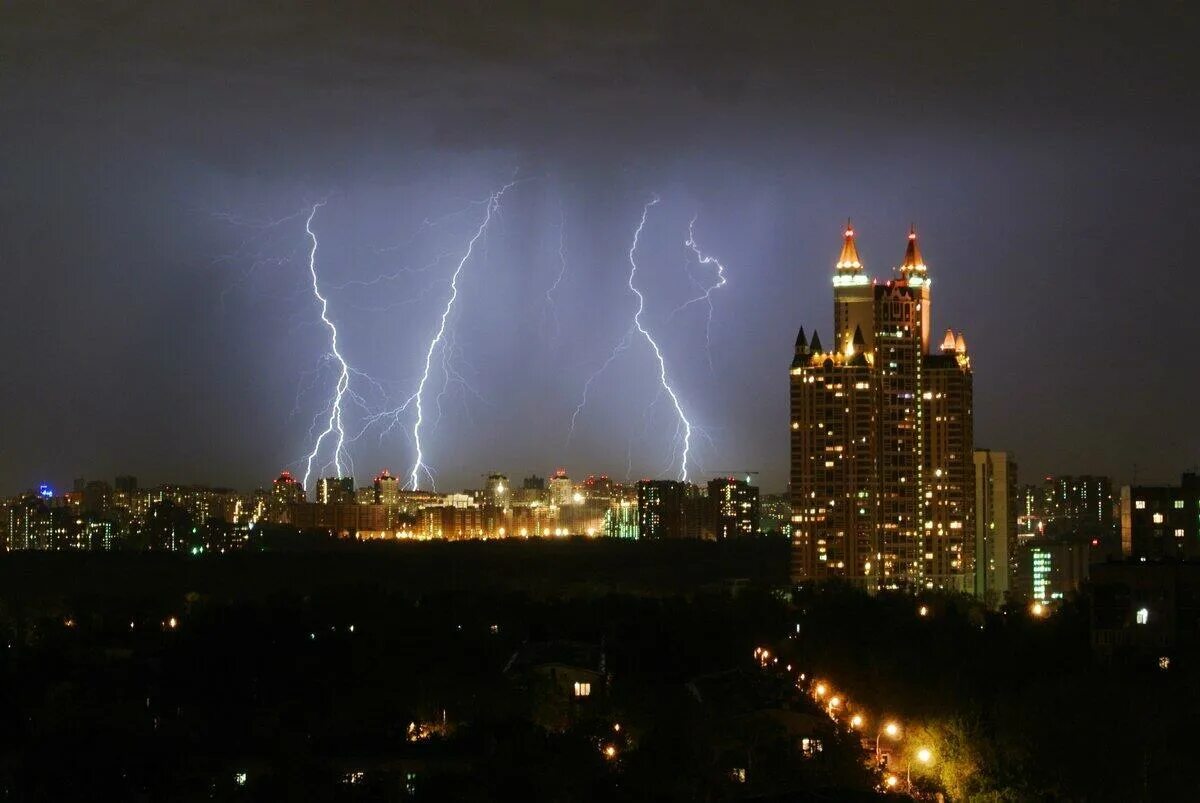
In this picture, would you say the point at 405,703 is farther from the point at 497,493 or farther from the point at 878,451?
the point at 497,493

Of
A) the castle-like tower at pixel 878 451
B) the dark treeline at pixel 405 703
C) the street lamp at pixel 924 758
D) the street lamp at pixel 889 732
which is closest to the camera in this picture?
the dark treeline at pixel 405 703

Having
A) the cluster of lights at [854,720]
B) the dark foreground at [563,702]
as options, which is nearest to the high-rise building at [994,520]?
the dark foreground at [563,702]

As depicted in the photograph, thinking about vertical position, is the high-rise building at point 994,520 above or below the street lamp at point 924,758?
above

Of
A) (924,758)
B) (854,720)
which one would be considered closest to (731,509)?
(854,720)

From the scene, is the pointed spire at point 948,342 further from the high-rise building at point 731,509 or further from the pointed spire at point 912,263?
the high-rise building at point 731,509

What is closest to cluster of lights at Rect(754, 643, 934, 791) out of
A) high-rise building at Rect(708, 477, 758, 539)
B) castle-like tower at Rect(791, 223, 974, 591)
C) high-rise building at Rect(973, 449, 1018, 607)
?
castle-like tower at Rect(791, 223, 974, 591)

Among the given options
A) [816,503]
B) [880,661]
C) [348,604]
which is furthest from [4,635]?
[816,503]
